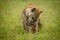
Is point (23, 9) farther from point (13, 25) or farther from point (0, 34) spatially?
point (0, 34)

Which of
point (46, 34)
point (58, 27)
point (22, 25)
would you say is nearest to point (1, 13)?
point (22, 25)

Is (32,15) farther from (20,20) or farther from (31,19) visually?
(20,20)

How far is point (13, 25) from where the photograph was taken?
1875 mm

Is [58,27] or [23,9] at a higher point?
[23,9]

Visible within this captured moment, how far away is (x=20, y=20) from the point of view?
6.17ft

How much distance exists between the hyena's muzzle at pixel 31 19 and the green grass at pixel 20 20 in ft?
0.17

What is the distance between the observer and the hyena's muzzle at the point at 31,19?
185cm

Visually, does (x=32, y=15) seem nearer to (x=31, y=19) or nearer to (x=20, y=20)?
(x=31, y=19)

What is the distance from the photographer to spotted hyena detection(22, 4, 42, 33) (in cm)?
185

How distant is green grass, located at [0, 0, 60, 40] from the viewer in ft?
6.11

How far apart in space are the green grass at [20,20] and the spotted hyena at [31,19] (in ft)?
0.17

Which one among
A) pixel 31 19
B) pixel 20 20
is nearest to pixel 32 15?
pixel 31 19

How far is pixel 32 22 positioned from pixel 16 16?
0.22 meters

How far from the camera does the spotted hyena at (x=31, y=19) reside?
185 centimetres
